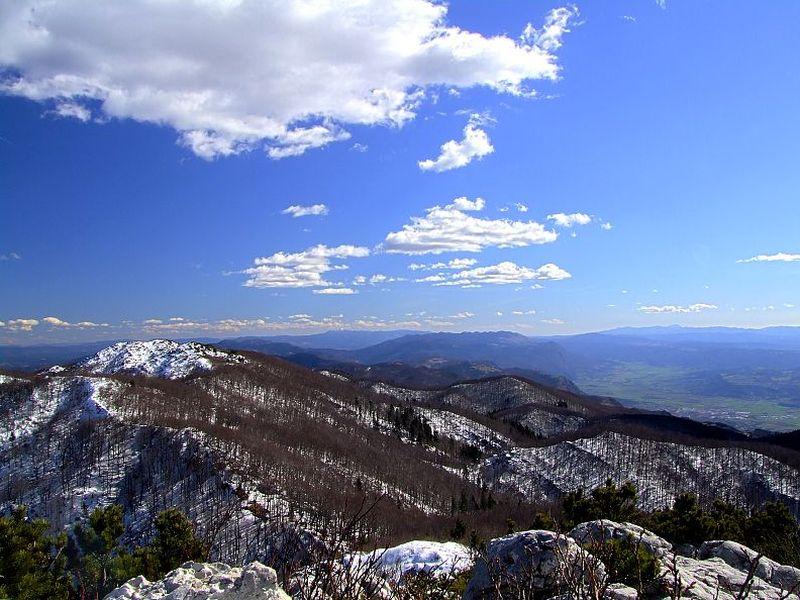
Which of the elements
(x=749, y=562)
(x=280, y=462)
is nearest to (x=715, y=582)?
(x=749, y=562)

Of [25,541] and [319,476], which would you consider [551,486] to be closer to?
[319,476]

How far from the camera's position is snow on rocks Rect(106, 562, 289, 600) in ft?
24.1

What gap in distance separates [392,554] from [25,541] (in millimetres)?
40069

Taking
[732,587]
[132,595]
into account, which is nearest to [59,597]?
[132,595]

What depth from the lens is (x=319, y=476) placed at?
120 metres

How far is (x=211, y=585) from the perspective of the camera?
8094mm

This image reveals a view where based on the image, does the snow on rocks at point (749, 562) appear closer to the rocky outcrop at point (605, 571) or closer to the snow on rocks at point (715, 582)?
the rocky outcrop at point (605, 571)

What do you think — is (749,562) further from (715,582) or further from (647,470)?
(647,470)

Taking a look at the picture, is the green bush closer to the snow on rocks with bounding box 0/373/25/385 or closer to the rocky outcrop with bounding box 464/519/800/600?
the rocky outcrop with bounding box 464/519/800/600

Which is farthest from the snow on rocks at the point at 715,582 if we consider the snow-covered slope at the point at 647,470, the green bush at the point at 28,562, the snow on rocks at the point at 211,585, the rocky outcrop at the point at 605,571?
the snow-covered slope at the point at 647,470

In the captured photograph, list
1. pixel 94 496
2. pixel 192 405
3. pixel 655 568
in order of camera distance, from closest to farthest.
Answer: pixel 655 568, pixel 94 496, pixel 192 405

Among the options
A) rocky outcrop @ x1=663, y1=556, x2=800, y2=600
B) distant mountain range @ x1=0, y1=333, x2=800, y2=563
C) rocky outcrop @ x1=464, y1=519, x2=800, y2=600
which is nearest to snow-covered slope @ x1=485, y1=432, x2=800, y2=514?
distant mountain range @ x1=0, y1=333, x2=800, y2=563

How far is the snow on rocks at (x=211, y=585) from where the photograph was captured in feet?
24.1

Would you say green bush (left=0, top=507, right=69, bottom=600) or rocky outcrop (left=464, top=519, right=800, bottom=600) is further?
green bush (left=0, top=507, right=69, bottom=600)
